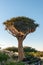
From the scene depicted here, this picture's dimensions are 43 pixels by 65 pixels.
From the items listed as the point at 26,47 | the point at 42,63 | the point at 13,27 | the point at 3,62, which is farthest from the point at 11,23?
the point at 3,62

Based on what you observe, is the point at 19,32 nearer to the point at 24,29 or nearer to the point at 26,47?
the point at 24,29

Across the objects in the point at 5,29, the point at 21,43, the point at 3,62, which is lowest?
the point at 3,62

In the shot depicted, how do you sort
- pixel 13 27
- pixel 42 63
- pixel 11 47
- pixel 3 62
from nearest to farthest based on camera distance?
pixel 3 62, pixel 42 63, pixel 13 27, pixel 11 47

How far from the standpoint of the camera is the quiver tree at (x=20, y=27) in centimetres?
3052

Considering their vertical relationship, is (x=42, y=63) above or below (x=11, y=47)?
below

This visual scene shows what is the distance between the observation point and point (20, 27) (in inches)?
1208

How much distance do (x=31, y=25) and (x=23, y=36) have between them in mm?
1835

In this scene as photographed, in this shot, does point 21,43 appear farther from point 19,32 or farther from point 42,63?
point 42,63

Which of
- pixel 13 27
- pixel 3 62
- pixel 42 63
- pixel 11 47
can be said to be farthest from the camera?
pixel 11 47

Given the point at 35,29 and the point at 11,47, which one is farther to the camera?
the point at 11,47

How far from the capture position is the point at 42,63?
95.8 ft

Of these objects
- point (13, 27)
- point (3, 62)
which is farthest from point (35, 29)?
point (3, 62)

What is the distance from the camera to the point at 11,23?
102ft

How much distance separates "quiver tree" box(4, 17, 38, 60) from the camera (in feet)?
100
